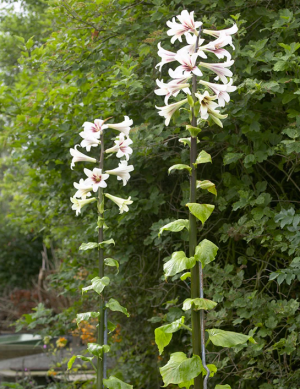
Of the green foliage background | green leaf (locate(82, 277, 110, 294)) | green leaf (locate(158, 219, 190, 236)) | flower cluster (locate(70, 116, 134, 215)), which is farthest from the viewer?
the green foliage background

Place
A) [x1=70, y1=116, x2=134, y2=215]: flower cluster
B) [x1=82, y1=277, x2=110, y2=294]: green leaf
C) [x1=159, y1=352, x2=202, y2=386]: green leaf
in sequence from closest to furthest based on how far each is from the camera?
[x1=159, y1=352, x2=202, y2=386]: green leaf < [x1=82, y1=277, x2=110, y2=294]: green leaf < [x1=70, y1=116, x2=134, y2=215]: flower cluster

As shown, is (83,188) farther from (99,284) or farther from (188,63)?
(188,63)

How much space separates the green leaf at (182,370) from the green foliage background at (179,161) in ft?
3.25

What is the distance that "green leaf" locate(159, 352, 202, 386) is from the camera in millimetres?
1530

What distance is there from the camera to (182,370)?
1.54 m

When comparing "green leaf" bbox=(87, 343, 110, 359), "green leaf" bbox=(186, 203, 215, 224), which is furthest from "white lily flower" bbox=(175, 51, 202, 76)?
"green leaf" bbox=(87, 343, 110, 359)

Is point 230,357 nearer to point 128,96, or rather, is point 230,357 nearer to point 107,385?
point 107,385

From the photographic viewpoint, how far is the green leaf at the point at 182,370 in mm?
1530

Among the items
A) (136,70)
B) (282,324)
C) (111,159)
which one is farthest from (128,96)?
(282,324)

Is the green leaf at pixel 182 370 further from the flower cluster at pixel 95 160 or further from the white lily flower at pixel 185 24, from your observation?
the white lily flower at pixel 185 24

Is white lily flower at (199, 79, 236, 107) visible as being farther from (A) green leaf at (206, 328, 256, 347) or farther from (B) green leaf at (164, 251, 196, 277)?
(A) green leaf at (206, 328, 256, 347)

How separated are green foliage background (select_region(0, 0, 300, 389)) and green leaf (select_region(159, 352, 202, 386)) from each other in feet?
3.25

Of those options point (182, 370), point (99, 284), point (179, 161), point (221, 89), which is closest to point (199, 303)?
point (182, 370)

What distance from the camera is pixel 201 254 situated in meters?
1.57
